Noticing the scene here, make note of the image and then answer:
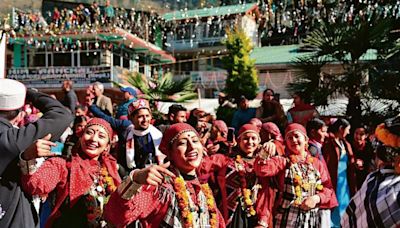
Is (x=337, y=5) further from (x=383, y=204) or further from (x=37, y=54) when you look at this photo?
(x=37, y=54)

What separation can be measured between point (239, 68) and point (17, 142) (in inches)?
921

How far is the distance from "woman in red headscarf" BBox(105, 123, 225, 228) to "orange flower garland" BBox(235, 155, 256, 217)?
142 centimetres

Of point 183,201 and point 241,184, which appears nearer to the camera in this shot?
point 183,201

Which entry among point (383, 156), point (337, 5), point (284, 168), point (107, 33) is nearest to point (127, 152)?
point (284, 168)

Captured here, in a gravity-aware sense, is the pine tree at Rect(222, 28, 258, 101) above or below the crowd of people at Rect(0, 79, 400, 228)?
above

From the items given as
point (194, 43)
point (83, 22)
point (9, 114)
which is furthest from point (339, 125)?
point (194, 43)

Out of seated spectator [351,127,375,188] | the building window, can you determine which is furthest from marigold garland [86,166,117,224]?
the building window

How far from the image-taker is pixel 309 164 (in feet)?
16.0

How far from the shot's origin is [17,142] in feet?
9.30

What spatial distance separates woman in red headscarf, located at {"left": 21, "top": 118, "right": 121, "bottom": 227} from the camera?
12.1 feet

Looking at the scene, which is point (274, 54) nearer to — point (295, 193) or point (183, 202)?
point (295, 193)

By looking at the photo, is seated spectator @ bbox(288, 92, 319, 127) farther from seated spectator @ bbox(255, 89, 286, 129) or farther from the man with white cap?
the man with white cap

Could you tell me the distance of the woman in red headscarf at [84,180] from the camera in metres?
3.67

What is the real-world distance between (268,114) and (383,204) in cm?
613
